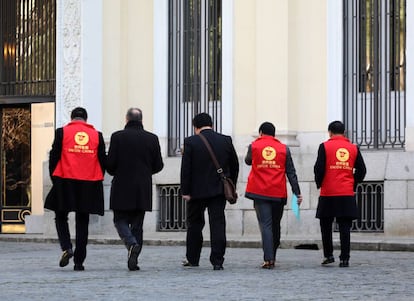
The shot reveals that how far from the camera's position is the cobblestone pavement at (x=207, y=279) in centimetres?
1135

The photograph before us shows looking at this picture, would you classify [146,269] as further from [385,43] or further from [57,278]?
[385,43]

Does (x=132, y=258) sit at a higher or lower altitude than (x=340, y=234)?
lower

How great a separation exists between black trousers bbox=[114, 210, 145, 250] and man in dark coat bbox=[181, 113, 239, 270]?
1.85 ft

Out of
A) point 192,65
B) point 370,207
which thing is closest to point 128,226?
point 370,207

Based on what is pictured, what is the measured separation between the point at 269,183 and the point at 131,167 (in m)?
1.57

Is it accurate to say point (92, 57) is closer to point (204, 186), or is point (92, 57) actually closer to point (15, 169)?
point (15, 169)

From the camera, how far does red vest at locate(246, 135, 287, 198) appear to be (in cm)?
1519

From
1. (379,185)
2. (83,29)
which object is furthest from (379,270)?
(83,29)

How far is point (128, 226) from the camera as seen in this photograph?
14.7 m

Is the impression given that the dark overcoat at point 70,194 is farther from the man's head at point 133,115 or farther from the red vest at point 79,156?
the man's head at point 133,115

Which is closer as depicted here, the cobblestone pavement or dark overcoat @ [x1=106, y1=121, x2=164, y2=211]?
the cobblestone pavement

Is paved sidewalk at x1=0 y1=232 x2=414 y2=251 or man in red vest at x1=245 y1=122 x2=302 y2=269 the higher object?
man in red vest at x1=245 y1=122 x2=302 y2=269

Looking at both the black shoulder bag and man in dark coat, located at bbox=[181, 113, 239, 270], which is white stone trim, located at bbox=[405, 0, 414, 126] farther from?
the black shoulder bag

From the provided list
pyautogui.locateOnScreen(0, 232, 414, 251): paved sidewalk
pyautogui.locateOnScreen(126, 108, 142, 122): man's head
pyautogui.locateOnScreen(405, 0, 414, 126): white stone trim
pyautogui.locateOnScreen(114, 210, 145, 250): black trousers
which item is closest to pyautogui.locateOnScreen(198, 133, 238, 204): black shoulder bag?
pyautogui.locateOnScreen(126, 108, 142, 122): man's head
